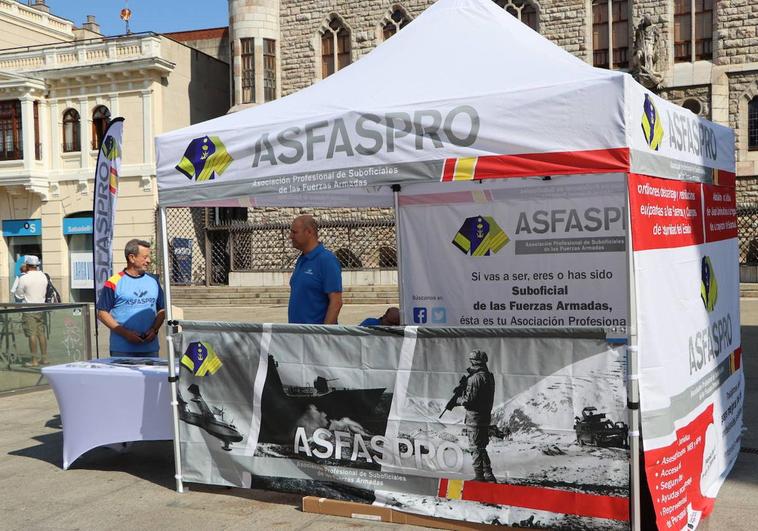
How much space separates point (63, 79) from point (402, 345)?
100ft

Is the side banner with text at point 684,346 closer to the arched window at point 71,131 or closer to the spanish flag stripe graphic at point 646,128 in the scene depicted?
the spanish flag stripe graphic at point 646,128

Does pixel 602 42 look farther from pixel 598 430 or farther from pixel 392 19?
pixel 598 430

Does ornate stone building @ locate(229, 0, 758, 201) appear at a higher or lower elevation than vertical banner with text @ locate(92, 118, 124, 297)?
higher

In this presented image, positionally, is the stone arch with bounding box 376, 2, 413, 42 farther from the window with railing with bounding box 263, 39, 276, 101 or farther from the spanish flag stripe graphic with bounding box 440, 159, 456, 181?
the spanish flag stripe graphic with bounding box 440, 159, 456, 181

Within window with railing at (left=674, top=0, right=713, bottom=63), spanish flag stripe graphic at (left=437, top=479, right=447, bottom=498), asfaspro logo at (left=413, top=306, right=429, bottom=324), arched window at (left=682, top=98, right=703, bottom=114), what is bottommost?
spanish flag stripe graphic at (left=437, top=479, right=447, bottom=498)

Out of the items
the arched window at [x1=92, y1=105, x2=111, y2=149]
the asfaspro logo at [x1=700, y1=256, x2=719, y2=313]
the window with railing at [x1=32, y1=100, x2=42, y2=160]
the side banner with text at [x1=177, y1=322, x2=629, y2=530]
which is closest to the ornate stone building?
the arched window at [x1=92, y1=105, x2=111, y2=149]

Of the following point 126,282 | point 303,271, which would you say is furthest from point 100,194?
point 303,271

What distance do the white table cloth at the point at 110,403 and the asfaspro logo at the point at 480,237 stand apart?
105 inches

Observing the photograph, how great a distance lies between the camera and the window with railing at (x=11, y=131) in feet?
106

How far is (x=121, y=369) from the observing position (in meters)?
6.14

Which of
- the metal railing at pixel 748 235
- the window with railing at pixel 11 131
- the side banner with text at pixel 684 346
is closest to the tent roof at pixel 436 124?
the side banner with text at pixel 684 346

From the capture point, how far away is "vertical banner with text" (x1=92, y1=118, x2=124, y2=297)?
806 centimetres

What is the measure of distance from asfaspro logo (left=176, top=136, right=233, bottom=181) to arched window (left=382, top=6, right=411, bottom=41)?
25487 millimetres

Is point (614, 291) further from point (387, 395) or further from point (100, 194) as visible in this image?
point (100, 194)
